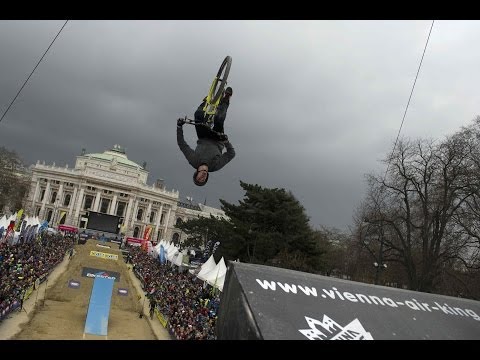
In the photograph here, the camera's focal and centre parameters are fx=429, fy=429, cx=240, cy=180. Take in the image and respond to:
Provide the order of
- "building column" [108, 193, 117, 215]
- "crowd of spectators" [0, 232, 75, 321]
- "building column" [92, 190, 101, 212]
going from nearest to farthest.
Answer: "crowd of spectators" [0, 232, 75, 321] < "building column" [92, 190, 101, 212] < "building column" [108, 193, 117, 215]

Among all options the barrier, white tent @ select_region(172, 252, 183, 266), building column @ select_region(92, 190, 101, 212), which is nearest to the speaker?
the barrier

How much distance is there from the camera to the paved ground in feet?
60.5

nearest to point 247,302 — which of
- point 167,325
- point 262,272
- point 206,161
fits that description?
point 262,272

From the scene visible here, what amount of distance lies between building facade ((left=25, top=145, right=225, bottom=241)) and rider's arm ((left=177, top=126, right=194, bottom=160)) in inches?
3933

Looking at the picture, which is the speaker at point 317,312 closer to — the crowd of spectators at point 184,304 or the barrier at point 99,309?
the crowd of spectators at point 184,304

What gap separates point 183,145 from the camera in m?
7.84

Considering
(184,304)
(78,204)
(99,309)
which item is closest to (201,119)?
(99,309)

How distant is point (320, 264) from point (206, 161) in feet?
108

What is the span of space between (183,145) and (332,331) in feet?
17.7

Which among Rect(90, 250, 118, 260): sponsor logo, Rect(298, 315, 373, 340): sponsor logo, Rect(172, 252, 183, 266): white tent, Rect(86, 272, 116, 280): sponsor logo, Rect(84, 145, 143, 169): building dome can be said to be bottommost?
Rect(86, 272, 116, 280): sponsor logo

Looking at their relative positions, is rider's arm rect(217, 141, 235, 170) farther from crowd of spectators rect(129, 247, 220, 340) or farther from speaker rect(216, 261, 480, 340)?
crowd of spectators rect(129, 247, 220, 340)

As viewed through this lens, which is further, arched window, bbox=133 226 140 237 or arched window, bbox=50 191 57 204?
arched window, bbox=133 226 140 237

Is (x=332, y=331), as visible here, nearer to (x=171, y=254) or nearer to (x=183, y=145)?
(x=183, y=145)
